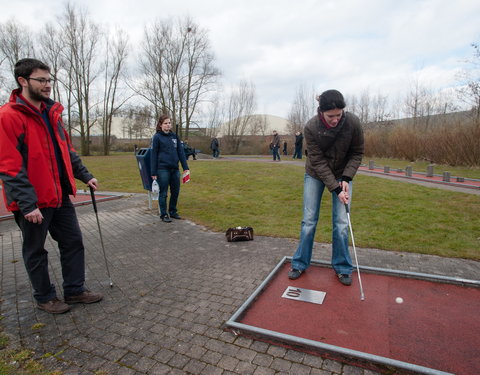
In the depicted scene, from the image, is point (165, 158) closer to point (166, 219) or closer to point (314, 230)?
point (166, 219)

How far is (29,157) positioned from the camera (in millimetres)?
2879

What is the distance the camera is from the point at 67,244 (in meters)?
3.33

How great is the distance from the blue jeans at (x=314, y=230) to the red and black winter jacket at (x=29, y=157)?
2572mm

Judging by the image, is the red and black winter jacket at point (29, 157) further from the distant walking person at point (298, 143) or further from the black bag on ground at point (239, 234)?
the distant walking person at point (298, 143)

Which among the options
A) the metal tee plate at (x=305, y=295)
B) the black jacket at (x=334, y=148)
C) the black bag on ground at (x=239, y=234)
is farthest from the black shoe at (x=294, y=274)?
the black bag on ground at (x=239, y=234)

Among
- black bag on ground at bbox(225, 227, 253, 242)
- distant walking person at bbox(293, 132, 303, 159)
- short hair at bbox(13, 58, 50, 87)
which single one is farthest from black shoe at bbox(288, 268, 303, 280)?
distant walking person at bbox(293, 132, 303, 159)

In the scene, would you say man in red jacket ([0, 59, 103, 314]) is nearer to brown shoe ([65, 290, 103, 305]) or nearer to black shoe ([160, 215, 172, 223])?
brown shoe ([65, 290, 103, 305])

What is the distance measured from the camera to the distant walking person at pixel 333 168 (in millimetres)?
3568

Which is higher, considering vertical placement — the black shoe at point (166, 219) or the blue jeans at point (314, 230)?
the blue jeans at point (314, 230)

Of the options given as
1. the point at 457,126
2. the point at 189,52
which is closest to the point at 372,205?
the point at 457,126

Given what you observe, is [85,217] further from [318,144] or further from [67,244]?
[318,144]

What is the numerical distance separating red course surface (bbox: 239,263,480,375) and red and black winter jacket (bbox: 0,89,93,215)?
212 cm

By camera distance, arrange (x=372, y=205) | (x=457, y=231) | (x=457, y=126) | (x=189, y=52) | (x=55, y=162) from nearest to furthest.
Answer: (x=55, y=162), (x=457, y=231), (x=372, y=205), (x=457, y=126), (x=189, y=52)

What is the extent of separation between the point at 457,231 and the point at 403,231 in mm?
934
